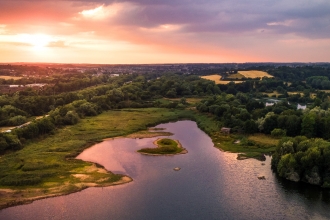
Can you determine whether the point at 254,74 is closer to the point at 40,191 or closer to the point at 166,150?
the point at 166,150

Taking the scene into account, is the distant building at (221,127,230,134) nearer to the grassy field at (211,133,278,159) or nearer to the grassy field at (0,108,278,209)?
the grassy field at (0,108,278,209)

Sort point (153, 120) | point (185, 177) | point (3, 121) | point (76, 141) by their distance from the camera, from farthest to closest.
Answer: point (153, 120) → point (3, 121) → point (76, 141) → point (185, 177)

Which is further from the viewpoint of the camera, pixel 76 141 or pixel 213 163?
pixel 76 141

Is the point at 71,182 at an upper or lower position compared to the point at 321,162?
lower

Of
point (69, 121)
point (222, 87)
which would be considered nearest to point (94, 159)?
point (69, 121)

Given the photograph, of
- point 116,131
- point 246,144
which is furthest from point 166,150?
point 116,131

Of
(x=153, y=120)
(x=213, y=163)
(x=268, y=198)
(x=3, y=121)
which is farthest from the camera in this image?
(x=153, y=120)

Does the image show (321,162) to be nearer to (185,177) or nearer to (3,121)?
(185,177)

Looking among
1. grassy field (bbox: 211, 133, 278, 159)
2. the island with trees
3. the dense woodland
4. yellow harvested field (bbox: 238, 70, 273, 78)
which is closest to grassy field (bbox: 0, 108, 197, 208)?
the island with trees

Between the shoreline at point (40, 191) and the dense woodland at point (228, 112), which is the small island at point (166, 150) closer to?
the shoreline at point (40, 191)
